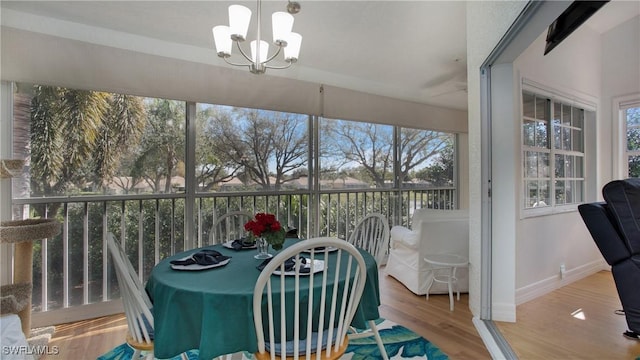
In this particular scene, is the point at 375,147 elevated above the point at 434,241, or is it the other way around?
the point at 375,147

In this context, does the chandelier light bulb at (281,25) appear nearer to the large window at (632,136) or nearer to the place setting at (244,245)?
the place setting at (244,245)

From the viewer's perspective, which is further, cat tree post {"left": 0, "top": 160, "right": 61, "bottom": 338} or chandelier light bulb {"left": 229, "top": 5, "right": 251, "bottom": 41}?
cat tree post {"left": 0, "top": 160, "right": 61, "bottom": 338}

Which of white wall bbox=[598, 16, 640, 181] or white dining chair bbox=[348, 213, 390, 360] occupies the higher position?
white wall bbox=[598, 16, 640, 181]

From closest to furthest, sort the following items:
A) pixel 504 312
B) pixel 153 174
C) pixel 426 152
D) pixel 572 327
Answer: pixel 572 327
pixel 504 312
pixel 153 174
pixel 426 152

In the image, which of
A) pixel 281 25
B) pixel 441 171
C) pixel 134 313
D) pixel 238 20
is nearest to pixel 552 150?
pixel 441 171

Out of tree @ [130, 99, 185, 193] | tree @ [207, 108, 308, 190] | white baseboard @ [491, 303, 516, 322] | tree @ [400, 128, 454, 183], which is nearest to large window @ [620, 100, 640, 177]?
tree @ [400, 128, 454, 183]

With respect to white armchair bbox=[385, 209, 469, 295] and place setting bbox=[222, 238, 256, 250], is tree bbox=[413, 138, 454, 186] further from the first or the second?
place setting bbox=[222, 238, 256, 250]

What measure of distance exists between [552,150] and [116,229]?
4.26m

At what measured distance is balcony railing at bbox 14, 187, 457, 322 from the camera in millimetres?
2516

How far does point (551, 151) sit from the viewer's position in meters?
3.02

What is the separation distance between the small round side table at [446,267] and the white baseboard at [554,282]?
52 cm

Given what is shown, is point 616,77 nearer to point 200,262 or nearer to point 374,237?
point 374,237

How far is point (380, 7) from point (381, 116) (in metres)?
1.78

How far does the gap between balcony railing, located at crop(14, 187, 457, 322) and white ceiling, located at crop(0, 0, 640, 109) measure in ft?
4.57
